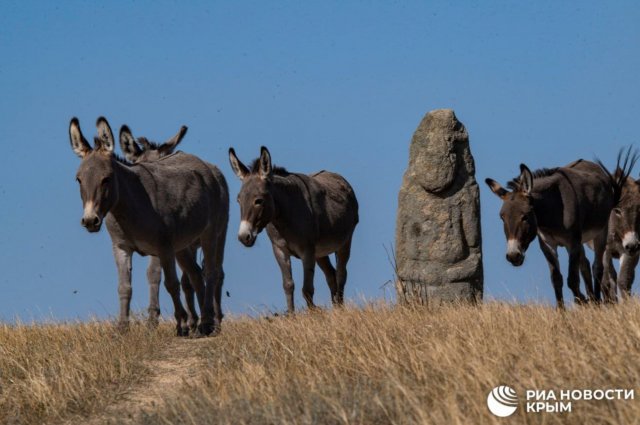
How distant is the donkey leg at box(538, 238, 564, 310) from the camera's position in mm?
16969

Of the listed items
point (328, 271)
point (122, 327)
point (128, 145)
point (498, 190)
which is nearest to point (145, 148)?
point (128, 145)

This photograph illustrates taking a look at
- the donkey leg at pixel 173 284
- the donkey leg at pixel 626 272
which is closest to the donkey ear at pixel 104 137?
the donkey leg at pixel 173 284

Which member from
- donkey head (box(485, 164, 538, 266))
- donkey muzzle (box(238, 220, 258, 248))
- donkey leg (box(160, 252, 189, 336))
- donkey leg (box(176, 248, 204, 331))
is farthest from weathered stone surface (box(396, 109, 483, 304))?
donkey leg (box(160, 252, 189, 336))

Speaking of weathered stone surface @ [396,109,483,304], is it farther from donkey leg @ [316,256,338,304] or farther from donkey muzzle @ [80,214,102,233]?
donkey muzzle @ [80,214,102,233]

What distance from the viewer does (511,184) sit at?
16688 millimetres

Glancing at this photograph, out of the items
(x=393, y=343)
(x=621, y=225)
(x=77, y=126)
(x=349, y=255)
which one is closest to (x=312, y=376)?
(x=393, y=343)

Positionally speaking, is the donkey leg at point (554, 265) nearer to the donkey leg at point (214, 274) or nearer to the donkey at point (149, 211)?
the donkey leg at point (214, 274)

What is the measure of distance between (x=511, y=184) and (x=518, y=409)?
9.57m

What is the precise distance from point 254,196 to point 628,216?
7916 millimetres

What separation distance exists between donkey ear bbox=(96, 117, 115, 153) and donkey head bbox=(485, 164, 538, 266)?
635cm

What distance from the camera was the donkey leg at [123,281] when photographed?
581 inches

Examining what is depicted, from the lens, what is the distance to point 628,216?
19.5 meters

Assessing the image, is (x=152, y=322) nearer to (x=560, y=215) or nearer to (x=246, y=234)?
(x=246, y=234)

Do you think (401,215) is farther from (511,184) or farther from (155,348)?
(155,348)
